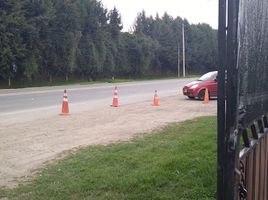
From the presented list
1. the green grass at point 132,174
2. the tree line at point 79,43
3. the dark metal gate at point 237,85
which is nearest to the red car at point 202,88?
the green grass at point 132,174

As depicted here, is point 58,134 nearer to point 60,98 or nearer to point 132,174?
point 132,174

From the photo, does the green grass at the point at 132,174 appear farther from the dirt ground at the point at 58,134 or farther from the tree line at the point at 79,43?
the tree line at the point at 79,43

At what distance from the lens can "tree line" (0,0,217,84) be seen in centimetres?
3900

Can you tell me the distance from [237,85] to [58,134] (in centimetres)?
917

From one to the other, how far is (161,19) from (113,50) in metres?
24.6

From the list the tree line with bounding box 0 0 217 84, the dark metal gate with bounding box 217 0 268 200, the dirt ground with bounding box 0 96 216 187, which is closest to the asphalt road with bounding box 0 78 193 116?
the dirt ground with bounding box 0 96 216 187

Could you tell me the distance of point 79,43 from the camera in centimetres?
5047

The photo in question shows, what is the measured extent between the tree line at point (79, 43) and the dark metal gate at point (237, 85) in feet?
120

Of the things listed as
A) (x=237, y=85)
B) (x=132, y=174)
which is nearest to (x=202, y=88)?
(x=132, y=174)

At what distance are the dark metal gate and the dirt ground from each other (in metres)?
4.31

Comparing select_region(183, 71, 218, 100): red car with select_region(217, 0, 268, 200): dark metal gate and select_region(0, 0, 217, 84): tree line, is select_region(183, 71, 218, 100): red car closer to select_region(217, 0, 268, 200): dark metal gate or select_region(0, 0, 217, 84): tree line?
select_region(217, 0, 268, 200): dark metal gate

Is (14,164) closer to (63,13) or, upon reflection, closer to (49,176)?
(49,176)

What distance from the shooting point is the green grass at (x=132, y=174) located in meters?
5.18

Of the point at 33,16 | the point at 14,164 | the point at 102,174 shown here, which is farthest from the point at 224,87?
the point at 33,16
